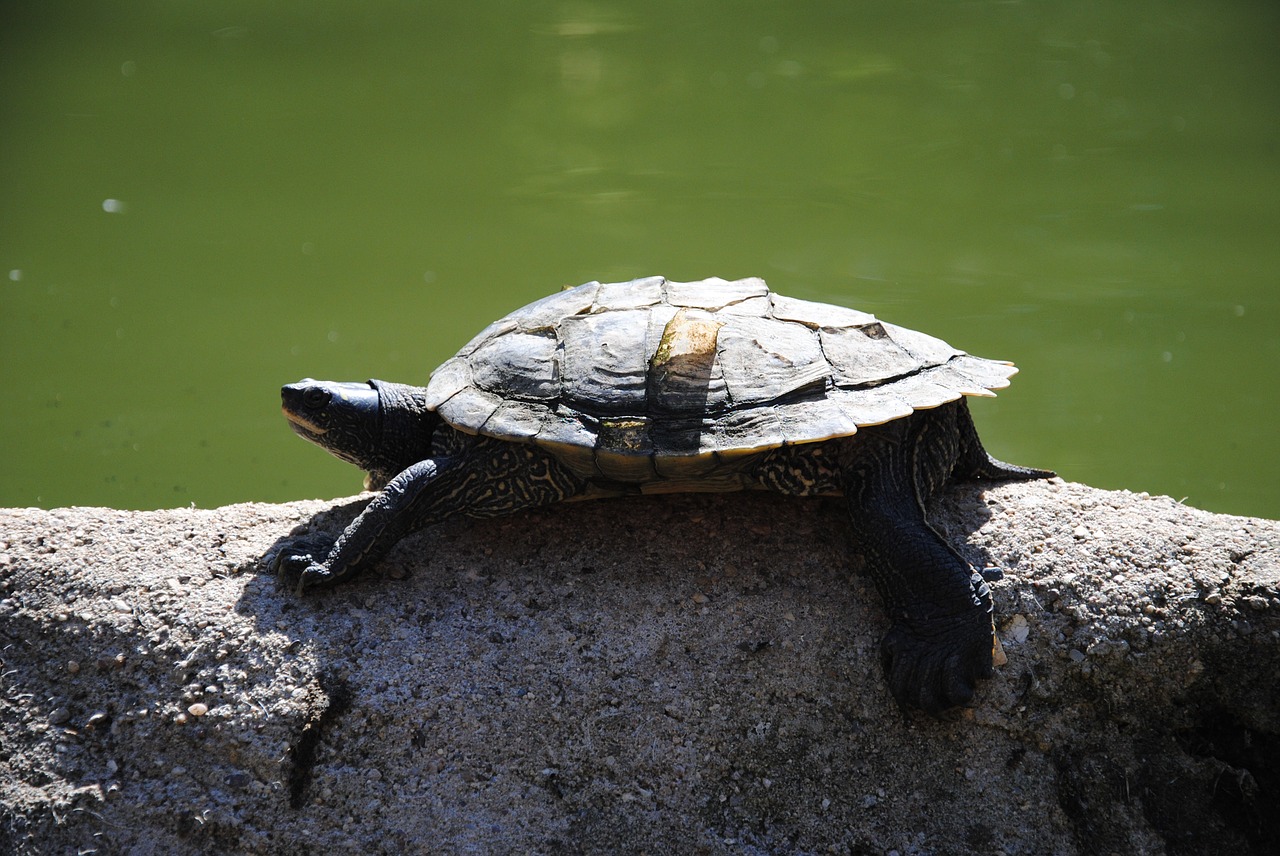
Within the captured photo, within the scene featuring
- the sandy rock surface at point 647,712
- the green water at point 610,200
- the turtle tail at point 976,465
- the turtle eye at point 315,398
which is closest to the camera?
the sandy rock surface at point 647,712

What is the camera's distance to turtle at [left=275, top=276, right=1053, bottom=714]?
8.95 ft

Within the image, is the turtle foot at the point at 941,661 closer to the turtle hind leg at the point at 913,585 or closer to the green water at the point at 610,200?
the turtle hind leg at the point at 913,585

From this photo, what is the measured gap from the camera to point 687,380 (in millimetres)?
2941

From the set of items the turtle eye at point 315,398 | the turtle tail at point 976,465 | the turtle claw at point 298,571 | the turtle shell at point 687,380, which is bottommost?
the turtle claw at point 298,571

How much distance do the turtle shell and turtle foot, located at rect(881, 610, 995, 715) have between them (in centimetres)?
59

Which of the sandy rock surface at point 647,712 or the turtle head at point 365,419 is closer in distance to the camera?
the sandy rock surface at point 647,712

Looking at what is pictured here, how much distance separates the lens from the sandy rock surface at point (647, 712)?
2617 mm

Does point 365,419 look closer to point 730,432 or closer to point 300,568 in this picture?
point 300,568

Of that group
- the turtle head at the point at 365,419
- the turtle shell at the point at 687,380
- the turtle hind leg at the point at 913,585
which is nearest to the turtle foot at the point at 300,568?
the turtle head at the point at 365,419

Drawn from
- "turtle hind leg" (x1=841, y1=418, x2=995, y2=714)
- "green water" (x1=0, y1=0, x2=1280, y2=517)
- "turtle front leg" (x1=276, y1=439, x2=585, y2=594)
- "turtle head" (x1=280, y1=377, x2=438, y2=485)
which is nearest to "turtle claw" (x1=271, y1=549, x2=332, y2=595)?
"turtle front leg" (x1=276, y1=439, x2=585, y2=594)

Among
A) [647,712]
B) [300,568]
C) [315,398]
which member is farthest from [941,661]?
[315,398]

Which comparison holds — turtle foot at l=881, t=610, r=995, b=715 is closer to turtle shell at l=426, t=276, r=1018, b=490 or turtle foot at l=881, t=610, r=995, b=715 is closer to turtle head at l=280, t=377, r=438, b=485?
turtle shell at l=426, t=276, r=1018, b=490

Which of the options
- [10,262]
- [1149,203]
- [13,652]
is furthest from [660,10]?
[13,652]

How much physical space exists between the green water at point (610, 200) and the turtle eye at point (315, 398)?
3101 millimetres
